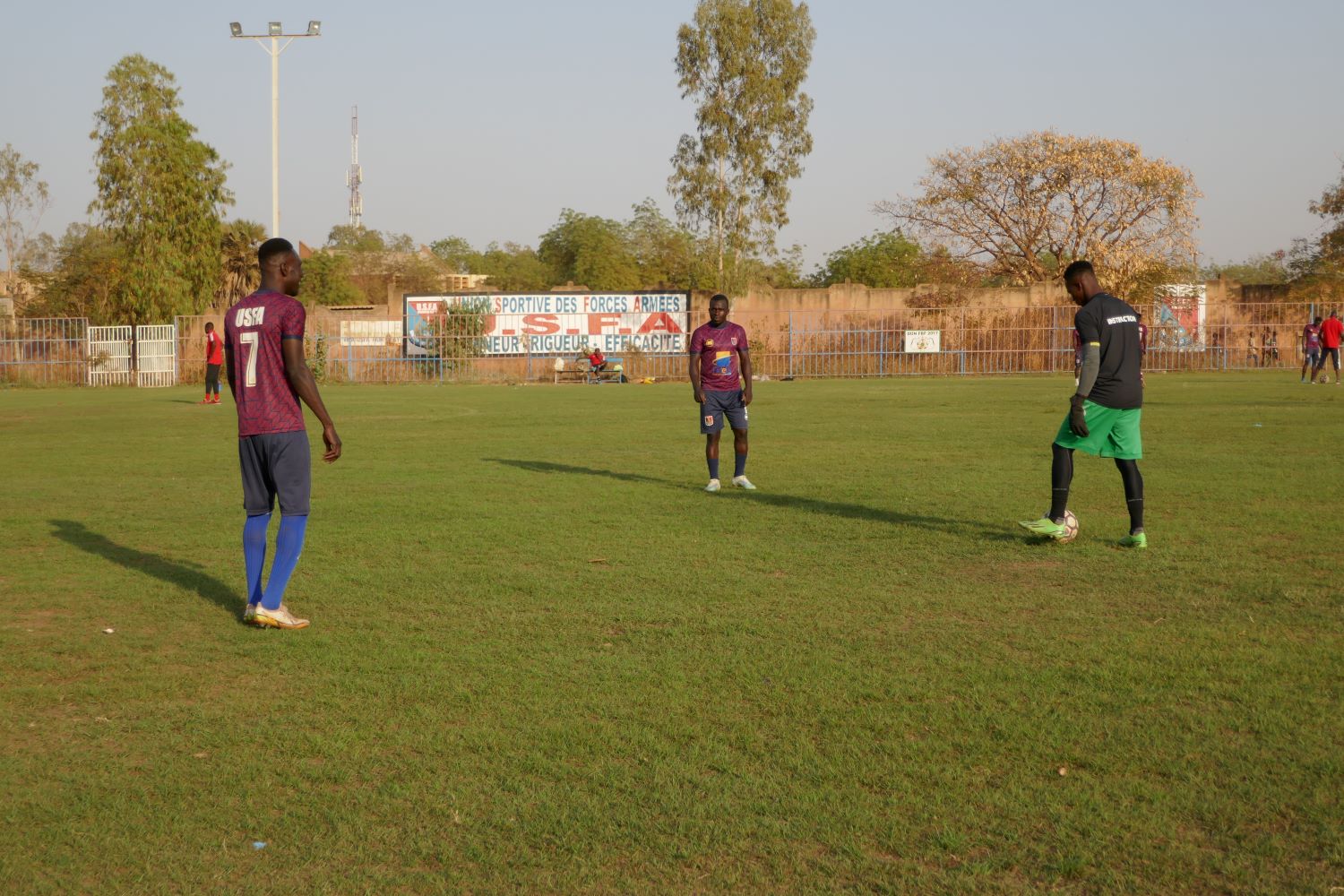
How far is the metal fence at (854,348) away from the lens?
43.5m

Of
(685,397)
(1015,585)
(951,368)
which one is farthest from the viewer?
(951,368)

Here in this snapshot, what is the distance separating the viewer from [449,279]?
80500 mm

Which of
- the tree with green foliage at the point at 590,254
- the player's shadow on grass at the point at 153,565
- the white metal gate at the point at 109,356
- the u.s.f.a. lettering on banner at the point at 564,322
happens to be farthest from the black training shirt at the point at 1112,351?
the tree with green foliage at the point at 590,254

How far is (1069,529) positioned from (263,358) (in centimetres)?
574

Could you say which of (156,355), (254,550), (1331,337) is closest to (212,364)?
(156,355)

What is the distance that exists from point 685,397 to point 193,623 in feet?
78.6

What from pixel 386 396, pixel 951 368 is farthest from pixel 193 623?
pixel 951 368

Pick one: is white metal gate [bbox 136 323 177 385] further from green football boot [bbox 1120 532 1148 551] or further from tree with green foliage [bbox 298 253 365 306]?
green football boot [bbox 1120 532 1148 551]

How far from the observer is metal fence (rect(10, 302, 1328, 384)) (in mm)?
43531

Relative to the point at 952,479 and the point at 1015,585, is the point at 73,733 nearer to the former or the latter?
the point at 1015,585

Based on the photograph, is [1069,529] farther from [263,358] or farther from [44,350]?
[44,350]

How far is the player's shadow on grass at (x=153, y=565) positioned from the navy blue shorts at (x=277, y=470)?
73 centimetres

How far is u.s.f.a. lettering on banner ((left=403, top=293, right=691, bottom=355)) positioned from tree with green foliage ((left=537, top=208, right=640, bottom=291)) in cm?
2609

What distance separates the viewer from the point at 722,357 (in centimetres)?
1223
